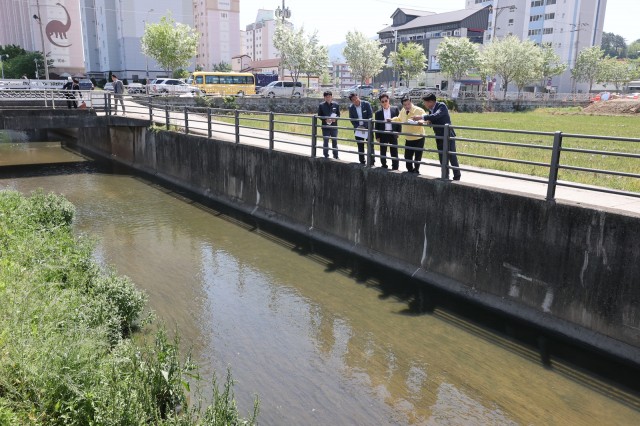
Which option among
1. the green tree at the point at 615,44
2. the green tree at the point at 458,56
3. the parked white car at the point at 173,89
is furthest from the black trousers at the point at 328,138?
the green tree at the point at 615,44

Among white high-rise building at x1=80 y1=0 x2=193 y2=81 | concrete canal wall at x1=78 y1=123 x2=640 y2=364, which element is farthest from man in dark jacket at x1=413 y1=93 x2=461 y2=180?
white high-rise building at x1=80 y1=0 x2=193 y2=81

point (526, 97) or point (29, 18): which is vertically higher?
point (29, 18)

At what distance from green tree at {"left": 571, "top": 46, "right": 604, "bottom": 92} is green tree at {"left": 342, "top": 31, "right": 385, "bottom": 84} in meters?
35.3

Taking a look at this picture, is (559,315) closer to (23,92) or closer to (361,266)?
(361,266)

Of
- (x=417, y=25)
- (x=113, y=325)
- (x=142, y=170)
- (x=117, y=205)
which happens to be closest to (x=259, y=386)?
(x=113, y=325)

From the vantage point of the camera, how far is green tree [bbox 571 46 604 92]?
3533 inches

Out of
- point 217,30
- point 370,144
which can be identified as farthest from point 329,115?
point 217,30

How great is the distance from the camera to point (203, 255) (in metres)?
11.7

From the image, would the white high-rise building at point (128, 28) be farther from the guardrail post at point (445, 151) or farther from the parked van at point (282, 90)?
the guardrail post at point (445, 151)

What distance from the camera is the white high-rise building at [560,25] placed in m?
102

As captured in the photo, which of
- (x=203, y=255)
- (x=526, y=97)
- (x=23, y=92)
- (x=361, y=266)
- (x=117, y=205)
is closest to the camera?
(x=361, y=266)

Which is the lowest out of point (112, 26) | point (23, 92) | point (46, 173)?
point (46, 173)

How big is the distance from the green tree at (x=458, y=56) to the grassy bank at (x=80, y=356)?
69912 mm

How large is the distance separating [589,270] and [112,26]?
11528 centimetres
